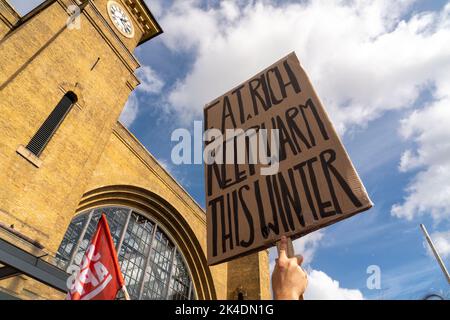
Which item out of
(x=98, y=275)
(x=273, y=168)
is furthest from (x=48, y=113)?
(x=273, y=168)

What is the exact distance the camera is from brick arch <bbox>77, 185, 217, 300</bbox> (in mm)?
10492

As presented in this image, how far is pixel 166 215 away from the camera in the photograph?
13664mm

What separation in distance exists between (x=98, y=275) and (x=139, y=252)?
894 centimetres

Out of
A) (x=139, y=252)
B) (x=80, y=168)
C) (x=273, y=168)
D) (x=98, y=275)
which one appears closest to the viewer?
(x=273, y=168)

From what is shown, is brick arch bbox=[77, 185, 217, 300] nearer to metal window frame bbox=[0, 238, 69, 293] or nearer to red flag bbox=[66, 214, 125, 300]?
metal window frame bbox=[0, 238, 69, 293]

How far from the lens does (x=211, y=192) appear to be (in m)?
2.47

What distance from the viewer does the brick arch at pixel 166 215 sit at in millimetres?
10492

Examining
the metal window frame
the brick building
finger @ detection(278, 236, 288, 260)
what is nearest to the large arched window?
the brick building

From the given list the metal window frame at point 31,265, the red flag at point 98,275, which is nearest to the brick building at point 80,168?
the metal window frame at point 31,265

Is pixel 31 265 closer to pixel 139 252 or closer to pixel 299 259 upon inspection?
pixel 299 259

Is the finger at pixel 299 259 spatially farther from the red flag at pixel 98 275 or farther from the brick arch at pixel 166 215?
the brick arch at pixel 166 215

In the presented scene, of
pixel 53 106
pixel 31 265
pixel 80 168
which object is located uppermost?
pixel 53 106
